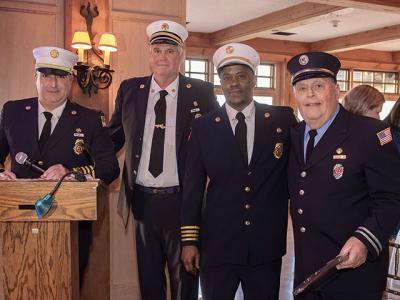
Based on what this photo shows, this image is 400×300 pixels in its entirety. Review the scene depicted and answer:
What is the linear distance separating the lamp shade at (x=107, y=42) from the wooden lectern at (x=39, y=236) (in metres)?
1.88

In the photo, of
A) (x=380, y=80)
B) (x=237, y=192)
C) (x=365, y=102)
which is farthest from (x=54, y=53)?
(x=380, y=80)

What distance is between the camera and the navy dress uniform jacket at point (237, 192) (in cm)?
212

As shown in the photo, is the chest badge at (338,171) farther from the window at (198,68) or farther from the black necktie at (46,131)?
the window at (198,68)

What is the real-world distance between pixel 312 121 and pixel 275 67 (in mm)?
7757

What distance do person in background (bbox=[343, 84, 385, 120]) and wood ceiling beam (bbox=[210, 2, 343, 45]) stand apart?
9.79 feet

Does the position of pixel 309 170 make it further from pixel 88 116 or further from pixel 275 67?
pixel 275 67

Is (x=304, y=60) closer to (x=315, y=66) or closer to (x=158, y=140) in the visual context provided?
(x=315, y=66)

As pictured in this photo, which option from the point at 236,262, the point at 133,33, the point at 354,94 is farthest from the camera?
the point at 133,33

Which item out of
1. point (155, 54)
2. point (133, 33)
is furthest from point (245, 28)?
point (155, 54)

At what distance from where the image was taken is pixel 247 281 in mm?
2123

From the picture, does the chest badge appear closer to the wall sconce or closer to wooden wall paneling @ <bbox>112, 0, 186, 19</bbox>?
the wall sconce

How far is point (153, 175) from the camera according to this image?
96.0 inches

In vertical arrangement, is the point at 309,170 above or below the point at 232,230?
above

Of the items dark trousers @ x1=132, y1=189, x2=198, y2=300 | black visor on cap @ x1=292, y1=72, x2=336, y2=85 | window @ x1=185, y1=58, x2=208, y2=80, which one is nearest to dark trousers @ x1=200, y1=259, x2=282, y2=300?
dark trousers @ x1=132, y1=189, x2=198, y2=300
